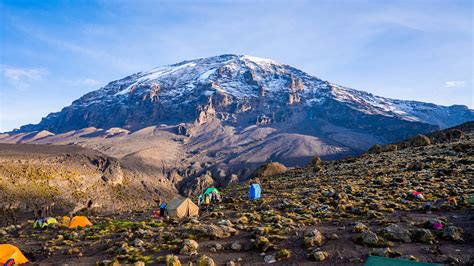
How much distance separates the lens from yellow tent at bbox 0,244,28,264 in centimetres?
1530

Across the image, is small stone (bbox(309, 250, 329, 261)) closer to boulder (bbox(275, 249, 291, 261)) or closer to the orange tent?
boulder (bbox(275, 249, 291, 261))

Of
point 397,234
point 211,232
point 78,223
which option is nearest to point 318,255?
point 397,234

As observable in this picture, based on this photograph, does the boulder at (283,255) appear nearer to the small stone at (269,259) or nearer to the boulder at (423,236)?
the small stone at (269,259)

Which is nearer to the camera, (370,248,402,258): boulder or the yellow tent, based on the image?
(370,248,402,258): boulder

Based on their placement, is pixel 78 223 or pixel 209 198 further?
pixel 209 198

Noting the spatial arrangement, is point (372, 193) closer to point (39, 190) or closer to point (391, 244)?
point (391, 244)

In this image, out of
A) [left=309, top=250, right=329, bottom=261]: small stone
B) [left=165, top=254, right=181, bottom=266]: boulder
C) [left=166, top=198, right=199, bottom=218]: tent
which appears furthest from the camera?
[left=166, top=198, right=199, bottom=218]: tent

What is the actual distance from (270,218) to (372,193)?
368 inches

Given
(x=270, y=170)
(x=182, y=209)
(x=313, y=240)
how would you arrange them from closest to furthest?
(x=313, y=240), (x=182, y=209), (x=270, y=170)

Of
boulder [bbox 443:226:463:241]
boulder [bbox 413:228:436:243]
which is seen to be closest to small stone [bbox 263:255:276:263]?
boulder [bbox 413:228:436:243]

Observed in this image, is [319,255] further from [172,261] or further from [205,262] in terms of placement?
[172,261]

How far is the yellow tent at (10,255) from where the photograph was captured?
15.3 metres

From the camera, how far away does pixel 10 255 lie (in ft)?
51.0

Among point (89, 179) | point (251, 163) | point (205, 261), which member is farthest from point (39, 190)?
point (251, 163)
